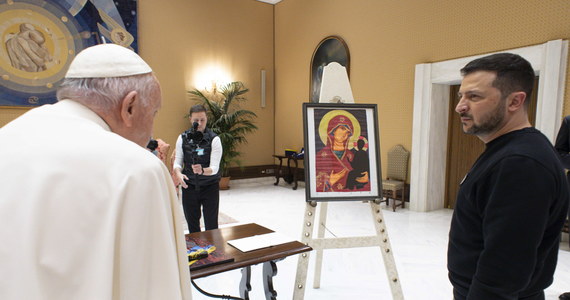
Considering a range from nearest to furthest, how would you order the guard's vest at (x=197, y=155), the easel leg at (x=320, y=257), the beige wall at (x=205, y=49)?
the easel leg at (x=320, y=257), the guard's vest at (x=197, y=155), the beige wall at (x=205, y=49)

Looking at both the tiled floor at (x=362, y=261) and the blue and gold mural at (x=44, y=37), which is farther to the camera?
the blue and gold mural at (x=44, y=37)

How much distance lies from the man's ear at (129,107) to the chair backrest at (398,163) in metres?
5.55

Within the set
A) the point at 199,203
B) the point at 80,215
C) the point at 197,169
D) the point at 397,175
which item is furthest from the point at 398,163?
the point at 80,215

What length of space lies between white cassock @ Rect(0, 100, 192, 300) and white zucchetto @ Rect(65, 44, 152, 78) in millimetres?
191

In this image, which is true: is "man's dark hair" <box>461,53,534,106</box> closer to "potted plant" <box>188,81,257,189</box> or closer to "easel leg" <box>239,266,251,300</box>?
"easel leg" <box>239,266,251,300</box>

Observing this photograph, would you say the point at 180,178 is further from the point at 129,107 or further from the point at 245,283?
the point at 129,107

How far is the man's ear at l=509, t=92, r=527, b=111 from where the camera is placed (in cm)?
127

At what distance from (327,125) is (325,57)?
5.13 meters

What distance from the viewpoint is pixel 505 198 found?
1159 millimetres

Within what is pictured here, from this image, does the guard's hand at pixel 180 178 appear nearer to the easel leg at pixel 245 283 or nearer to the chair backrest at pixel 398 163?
the easel leg at pixel 245 283

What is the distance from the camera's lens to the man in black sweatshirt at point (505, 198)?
3.75 ft

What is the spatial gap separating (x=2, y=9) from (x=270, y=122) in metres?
5.59

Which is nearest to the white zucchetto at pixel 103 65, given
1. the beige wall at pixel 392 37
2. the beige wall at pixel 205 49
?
the beige wall at pixel 392 37

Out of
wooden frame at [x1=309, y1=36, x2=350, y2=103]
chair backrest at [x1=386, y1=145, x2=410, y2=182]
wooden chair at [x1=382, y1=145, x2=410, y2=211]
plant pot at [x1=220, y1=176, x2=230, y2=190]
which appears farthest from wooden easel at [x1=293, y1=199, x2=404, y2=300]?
plant pot at [x1=220, y1=176, x2=230, y2=190]
